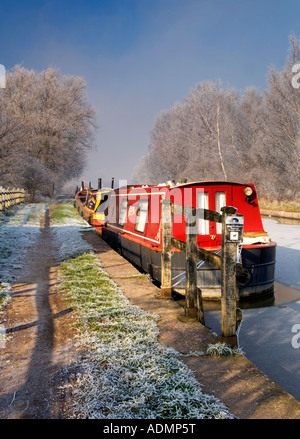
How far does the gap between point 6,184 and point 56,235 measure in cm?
1948

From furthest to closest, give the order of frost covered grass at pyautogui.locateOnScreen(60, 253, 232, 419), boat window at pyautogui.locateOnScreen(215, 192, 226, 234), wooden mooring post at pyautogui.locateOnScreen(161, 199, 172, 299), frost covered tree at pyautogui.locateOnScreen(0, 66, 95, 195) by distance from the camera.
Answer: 1. frost covered tree at pyautogui.locateOnScreen(0, 66, 95, 195)
2. boat window at pyautogui.locateOnScreen(215, 192, 226, 234)
3. wooden mooring post at pyautogui.locateOnScreen(161, 199, 172, 299)
4. frost covered grass at pyautogui.locateOnScreen(60, 253, 232, 419)

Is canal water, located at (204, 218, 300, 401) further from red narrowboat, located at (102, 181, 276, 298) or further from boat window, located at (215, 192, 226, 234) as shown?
boat window, located at (215, 192, 226, 234)

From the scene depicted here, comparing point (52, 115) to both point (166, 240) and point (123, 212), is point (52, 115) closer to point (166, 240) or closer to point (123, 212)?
point (123, 212)

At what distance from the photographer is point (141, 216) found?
8.93 metres

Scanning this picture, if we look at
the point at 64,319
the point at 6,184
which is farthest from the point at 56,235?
the point at 6,184

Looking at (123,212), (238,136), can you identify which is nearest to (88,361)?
(123,212)

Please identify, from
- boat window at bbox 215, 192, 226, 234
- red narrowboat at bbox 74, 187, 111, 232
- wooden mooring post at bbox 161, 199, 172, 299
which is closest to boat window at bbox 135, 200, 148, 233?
boat window at bbox 215, 192, 226, 234

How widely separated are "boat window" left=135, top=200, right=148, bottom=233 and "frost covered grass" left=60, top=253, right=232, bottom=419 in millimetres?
4047

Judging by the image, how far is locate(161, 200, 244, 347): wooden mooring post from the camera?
11.6 ft

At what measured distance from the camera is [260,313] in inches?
263

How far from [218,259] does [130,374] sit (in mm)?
1548

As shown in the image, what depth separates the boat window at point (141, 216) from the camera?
28.2ft
